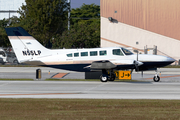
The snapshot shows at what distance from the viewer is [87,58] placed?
23.8 m

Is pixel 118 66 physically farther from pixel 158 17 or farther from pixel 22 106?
pixel 158 17

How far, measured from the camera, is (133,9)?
4847cm

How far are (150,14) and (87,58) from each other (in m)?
→ 27.9

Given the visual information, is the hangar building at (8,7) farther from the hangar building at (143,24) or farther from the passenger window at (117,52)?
the passenger window at (117,52)

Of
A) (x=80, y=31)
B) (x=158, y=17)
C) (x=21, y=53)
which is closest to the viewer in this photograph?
(x=21, y=53)

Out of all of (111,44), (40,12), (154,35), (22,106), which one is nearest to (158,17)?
(154,35)

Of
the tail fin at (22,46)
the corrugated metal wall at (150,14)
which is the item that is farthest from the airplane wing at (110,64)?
the corrugated metal wall at (150,14)

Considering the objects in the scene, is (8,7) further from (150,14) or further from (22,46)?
(22,46)

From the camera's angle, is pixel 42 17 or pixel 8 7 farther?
pixel 8 7

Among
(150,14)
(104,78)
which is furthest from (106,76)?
(150,14)

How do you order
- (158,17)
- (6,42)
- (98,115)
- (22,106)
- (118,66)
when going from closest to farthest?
1. (98,115)
2. (22,106)
3. (118,66)
4. (158,17)
5. (6,42)

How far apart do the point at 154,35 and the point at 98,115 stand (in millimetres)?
40039

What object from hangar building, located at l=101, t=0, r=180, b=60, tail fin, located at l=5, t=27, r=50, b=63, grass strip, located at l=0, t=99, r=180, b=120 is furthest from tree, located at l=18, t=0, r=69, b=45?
grass strip, located at l=0, t=99, r=180, b=120

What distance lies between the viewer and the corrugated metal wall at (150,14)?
47688 mm
